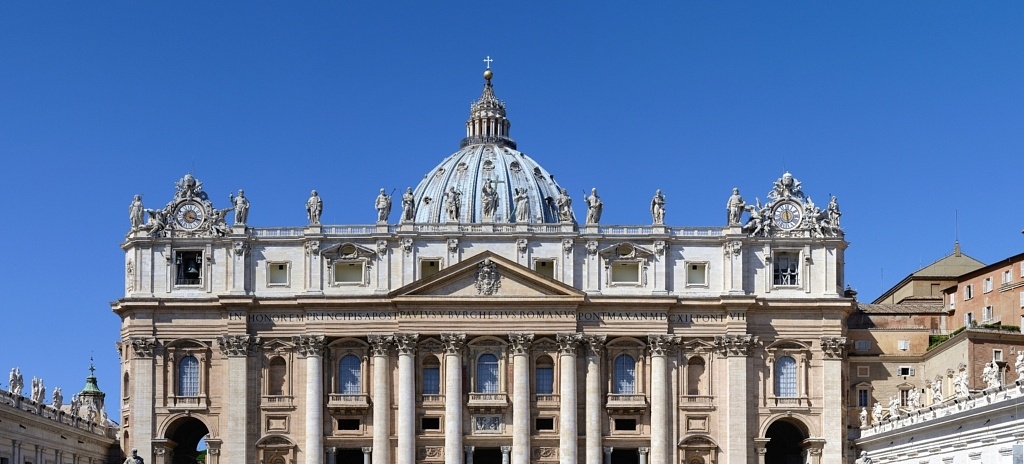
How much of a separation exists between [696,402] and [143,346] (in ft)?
109

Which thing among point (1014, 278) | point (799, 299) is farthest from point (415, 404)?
point (1014, 278)

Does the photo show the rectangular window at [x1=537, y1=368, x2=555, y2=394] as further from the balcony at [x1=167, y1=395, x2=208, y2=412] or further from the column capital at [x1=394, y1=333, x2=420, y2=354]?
the balcony at [x1=167, y1=395, x2=208, y2=412]

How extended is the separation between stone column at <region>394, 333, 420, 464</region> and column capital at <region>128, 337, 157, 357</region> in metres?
14.7

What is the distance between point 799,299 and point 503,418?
1925cm

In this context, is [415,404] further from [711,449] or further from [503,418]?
[711,449]

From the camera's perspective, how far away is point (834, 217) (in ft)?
336

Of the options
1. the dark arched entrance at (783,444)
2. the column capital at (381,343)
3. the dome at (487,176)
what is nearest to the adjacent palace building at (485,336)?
the column capital at (381,343)

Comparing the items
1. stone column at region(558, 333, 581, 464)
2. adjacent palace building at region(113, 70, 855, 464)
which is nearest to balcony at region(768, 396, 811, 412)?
adjacent palace building at region(113, 70, 855, 464)

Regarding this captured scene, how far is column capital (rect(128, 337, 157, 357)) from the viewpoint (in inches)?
3939

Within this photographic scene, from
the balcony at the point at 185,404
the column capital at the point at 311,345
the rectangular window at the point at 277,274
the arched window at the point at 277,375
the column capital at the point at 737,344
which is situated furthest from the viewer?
the rectangular window at the point at 277,274

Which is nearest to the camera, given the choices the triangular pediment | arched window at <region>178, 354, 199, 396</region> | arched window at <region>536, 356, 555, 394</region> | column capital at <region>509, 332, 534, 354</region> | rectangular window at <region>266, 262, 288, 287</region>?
column capital at <region>509, 332, 534, 354</region>

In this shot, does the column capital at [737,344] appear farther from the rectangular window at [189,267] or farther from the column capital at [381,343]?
the rectangular window at [189,267]

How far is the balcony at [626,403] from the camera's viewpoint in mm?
99312

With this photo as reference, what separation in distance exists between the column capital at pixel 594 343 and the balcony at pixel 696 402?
225 inches
